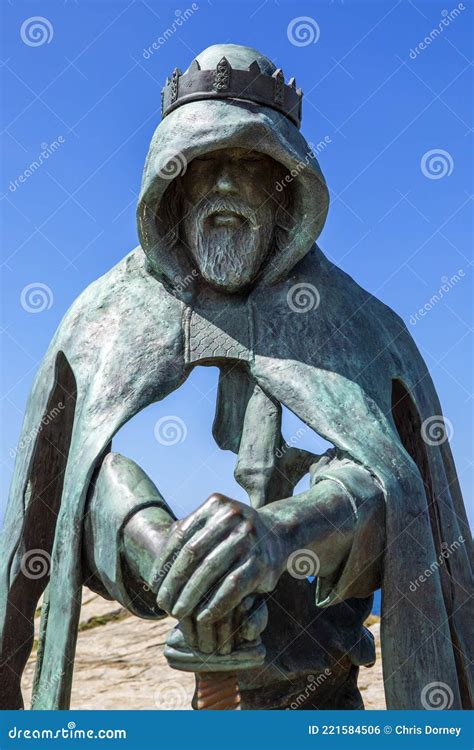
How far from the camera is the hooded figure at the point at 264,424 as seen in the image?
5.35 m

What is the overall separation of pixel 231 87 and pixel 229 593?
2.28 meters

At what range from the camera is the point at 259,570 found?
4.67 m

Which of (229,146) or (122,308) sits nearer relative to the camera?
(229,146)

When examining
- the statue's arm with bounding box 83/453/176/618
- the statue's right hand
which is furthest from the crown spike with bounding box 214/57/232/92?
the statue's right hand

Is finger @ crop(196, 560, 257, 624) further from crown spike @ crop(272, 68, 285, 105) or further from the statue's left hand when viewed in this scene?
crown spike @ crop(272, 68, 285, 105)

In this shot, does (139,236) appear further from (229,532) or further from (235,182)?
(229,532)

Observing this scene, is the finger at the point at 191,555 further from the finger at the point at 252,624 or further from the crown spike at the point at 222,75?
the crown spike at the point at 222,75

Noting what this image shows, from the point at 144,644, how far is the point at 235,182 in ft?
16.8

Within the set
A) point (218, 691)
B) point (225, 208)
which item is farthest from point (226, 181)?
point (218, 691)

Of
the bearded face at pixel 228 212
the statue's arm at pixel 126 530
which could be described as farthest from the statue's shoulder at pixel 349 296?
the statue's arm at pixel 126 530

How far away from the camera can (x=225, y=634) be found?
185 inches

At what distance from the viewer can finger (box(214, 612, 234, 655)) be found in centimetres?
468

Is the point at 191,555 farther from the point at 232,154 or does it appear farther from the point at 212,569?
the point at 232,154

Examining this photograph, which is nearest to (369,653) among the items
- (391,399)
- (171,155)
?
(391,399)
